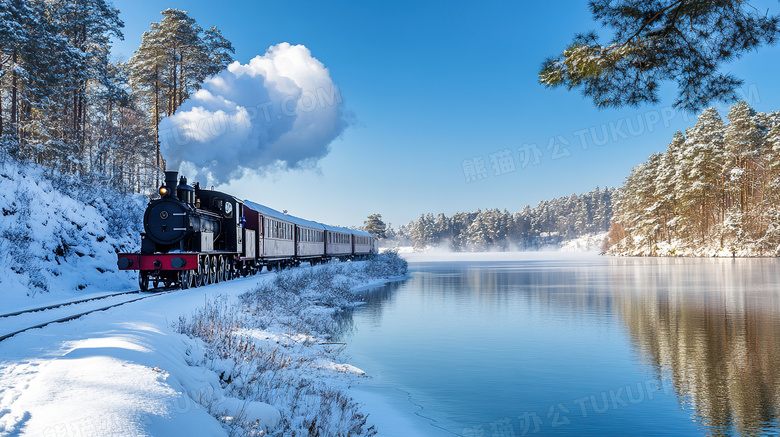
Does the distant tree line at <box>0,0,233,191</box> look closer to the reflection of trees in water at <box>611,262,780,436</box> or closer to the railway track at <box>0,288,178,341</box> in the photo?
the railway track at <box>0,288,178,341</box>

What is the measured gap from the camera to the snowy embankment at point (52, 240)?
43.1 feet

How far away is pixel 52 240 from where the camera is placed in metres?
15.2

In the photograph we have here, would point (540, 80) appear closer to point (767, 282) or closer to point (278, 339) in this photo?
point (278, 339)

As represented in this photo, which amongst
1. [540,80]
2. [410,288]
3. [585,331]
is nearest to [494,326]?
[585,331]

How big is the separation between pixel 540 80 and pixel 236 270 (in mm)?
17102

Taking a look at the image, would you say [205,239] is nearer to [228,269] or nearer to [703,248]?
[228,269]

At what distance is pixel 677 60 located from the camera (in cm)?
800

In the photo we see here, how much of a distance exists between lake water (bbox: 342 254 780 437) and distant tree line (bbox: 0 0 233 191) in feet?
52.2

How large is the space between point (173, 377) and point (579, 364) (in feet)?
27.7

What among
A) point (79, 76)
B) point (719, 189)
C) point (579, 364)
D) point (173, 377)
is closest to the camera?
point (173, 377)

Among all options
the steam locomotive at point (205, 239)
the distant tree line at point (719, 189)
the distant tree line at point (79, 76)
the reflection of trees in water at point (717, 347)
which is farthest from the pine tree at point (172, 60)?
the distant tree line at point (719, 189)

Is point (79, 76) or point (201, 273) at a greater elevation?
point (79, 76)

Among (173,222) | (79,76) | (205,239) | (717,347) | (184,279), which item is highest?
(79,76)

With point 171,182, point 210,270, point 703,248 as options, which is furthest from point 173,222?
point 703,248
